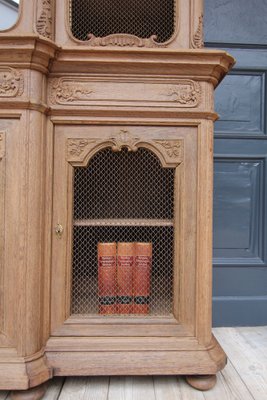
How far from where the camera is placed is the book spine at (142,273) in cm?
115

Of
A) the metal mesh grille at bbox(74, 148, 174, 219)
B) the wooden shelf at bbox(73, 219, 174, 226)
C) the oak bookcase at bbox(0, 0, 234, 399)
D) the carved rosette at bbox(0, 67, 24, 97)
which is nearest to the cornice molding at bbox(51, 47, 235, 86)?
the oak bookcase at bbox(0, 0, 234, 399)

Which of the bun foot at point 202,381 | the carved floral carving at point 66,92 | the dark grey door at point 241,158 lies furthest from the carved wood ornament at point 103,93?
the bun foot at point 202,381

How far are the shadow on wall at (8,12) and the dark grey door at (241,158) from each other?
32.0 inches

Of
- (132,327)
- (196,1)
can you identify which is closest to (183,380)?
(132,327)

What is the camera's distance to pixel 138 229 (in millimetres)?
1149

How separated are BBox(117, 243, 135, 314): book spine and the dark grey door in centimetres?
57

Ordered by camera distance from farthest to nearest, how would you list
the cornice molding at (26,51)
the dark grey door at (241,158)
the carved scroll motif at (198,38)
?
the dark grey door at (241,158) → the carved scroll motif at (198,38) → the cornice molding at (26,51)

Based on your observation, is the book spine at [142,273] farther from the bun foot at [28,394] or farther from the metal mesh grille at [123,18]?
the metal mesh grille at [123,18]

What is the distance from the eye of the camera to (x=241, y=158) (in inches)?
63.1

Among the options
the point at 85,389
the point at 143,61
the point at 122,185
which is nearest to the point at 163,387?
the point at 85,389

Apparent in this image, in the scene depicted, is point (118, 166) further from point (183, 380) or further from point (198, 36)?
point (183, 380)

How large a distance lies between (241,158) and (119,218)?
72 centimetres

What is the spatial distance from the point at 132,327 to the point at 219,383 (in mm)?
321

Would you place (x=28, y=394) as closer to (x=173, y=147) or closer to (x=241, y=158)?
(x=173, y=147)
